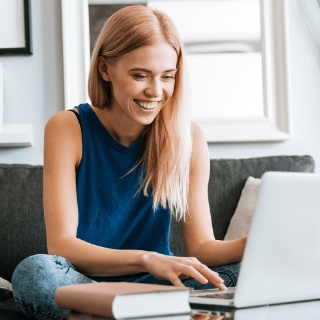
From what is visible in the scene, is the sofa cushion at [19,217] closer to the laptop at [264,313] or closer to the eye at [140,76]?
the eye at [140,76]

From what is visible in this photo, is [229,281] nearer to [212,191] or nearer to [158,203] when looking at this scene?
[158,203]

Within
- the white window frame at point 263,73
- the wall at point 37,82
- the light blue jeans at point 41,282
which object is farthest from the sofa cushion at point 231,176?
the light blue jeans at point 41,282

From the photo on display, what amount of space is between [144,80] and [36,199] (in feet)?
2.46

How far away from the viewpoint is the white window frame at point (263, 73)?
2.59 meters

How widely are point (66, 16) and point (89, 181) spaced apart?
104cm

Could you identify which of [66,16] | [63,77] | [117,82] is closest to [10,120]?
[63,77]

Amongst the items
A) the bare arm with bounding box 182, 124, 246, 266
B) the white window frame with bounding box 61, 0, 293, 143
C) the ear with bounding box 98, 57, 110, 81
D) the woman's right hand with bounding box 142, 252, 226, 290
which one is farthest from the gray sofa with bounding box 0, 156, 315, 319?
the woman's right hand with bounding box 142, 252, 226, 290

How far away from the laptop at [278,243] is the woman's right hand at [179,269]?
0.14 ft

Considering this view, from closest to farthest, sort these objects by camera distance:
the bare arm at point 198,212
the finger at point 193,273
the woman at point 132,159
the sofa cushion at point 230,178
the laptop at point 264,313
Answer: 1. the laptop at point 264,313
2. the finger at point 193,273
3. the woman at point 132,159
4. the bare arm at point 198,212
5. the sofa cushion at point 230,178

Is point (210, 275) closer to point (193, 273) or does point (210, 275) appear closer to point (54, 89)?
point (193, 273)

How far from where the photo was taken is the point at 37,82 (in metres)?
2.60

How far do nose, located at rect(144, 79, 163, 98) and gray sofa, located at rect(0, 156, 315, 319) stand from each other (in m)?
0.74

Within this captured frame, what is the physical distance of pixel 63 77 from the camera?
2.60 metres

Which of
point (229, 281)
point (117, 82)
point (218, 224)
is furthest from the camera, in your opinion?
point (218, 224)
